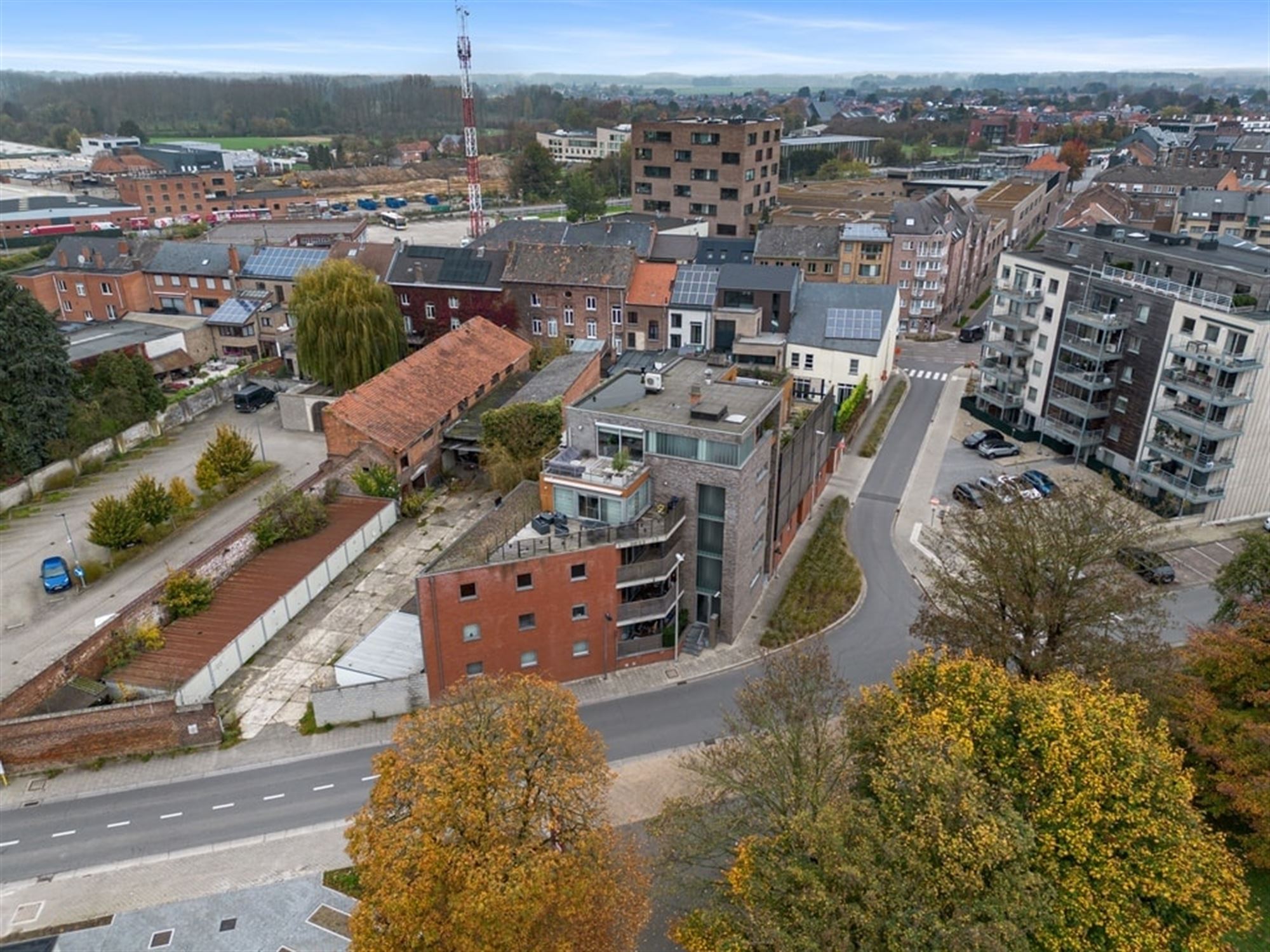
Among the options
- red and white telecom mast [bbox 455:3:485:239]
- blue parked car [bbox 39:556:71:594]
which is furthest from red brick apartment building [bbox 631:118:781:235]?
blue parked car [bbox 39:556:71:594]

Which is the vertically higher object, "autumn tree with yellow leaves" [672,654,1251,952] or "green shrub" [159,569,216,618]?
"autumn tree with yellow leaves" [672,654,1251,952]

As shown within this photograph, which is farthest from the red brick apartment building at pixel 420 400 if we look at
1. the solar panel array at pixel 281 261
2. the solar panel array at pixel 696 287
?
the solar panel array at pixel 281 261

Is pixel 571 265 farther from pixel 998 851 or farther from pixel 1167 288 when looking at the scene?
pixel 998 851

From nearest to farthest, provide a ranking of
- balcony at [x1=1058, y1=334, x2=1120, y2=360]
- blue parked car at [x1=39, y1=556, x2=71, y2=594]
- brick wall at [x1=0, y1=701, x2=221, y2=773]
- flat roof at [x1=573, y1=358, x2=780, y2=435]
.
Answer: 1. brick wall at [x1=0, y1=701, x2=221, y2=773]
2. flat roof at [x1=573, y1=358, x2=780, y2=435]
3. blue parked car at [x1=39, y1=556, x2=71, y2=594]
4. balcony at [x1=1058, y1=334, x2=1120, y2=360]

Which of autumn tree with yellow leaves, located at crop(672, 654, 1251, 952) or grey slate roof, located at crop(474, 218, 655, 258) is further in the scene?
grey slate roof, located at crop(474, 218, 655, 258)

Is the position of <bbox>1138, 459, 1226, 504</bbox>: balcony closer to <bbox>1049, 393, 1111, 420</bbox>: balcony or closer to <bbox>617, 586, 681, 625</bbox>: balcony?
<bbox>1049, 393, 1111, 420</bbox>: balcony

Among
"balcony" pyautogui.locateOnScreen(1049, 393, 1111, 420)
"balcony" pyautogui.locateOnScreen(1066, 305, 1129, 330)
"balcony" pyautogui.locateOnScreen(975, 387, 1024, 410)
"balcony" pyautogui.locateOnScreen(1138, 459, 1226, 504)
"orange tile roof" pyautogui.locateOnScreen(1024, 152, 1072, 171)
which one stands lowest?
"balcony" pyautogui.locateOnScreen(1138, 459, 1226, 504)

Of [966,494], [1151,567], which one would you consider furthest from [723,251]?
[1151,567]
